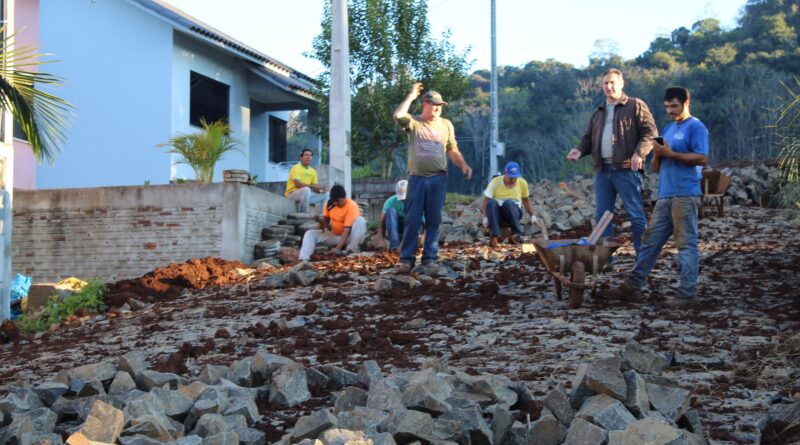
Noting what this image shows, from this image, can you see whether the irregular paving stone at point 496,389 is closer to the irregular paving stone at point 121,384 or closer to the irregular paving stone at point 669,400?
the irregular paving stone at point 669,400

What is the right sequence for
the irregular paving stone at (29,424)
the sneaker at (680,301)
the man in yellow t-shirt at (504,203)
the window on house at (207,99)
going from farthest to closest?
the window on house at (207,99)
the man in yellow t-shirt at (504,203)
the sneaker at (680,301)
the irregular paving stone at (29,424)

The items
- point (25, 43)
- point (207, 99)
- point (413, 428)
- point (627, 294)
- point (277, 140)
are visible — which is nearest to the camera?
point (413, 428)

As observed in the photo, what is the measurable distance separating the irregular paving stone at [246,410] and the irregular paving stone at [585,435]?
65.6 inches

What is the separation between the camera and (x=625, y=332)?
655 cm

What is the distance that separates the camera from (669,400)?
436cm

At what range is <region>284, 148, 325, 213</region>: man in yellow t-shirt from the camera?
15.1 metres

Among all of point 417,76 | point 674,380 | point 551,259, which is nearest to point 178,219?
point 551,259

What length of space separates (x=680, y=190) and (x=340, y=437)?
14.6 feet

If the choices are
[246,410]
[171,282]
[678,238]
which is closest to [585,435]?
[246,410]

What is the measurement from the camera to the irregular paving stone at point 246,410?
468cm

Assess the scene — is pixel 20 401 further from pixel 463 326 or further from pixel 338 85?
pixel 338 85

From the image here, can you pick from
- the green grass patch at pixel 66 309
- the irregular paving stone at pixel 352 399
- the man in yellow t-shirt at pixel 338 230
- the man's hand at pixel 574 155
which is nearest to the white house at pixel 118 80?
the man in yellow t-shirt at pixel 338 230

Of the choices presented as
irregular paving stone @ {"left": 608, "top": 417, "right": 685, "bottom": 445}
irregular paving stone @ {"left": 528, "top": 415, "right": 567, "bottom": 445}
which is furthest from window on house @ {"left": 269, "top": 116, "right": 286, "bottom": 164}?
irregular paving stone @ {"left": 608, "top": 417, "right": 685, "bottom": 445}

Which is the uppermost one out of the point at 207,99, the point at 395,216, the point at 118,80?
the point at 118,80
